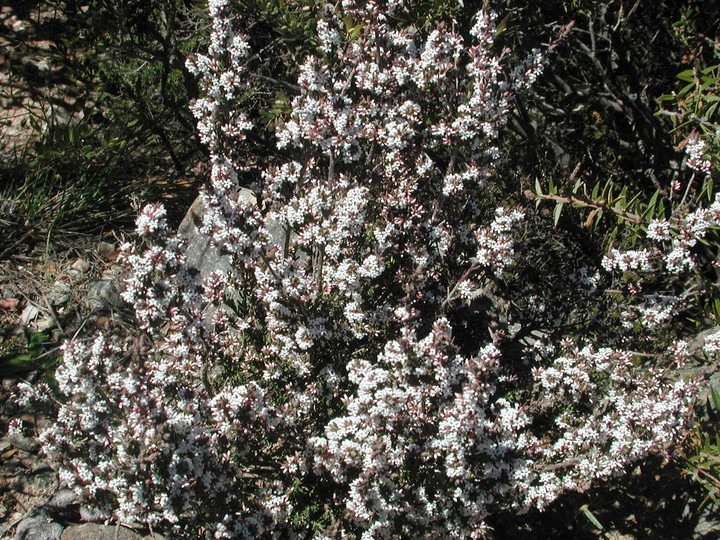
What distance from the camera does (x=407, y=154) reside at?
3.37 meters

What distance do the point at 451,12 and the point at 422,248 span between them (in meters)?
1.70

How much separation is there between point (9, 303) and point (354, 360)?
3340mm

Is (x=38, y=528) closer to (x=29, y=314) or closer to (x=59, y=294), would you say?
(x=29, y=314)

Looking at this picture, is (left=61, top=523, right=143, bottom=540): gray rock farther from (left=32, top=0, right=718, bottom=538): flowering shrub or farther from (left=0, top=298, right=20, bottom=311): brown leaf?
(left=0, top=298, right=20, bottom=311): brown leaf

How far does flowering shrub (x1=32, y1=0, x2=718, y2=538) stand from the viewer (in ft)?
8.73

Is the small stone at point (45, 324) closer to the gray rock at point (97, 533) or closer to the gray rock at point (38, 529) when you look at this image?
the gray rock at point (38, 529)

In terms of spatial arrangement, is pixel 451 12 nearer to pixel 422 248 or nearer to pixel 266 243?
pixel 422 248

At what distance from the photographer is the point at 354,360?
2.97 m

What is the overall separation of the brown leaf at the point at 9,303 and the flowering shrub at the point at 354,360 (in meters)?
2.22

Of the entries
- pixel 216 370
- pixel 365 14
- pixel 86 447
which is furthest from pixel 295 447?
pixel 365 14

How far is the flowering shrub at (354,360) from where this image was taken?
266 cm

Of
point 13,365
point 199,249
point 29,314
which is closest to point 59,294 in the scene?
point 29,314

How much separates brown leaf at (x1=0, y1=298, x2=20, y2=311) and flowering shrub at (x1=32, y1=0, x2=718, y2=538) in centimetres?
222

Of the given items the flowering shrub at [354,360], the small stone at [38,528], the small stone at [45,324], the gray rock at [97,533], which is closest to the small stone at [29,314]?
the small stone at [45,324]
